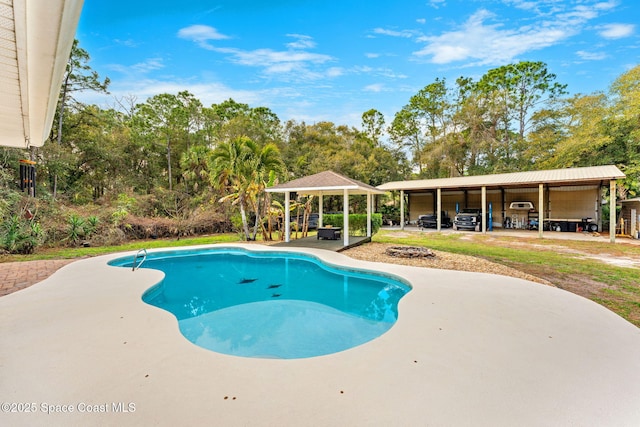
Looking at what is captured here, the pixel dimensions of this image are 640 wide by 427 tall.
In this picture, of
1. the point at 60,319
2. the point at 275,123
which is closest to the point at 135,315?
the point at 60,319

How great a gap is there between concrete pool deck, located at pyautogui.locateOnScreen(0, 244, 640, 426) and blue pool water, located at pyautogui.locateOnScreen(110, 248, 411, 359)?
73 cm

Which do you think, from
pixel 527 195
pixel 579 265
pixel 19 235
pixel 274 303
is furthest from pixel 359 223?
pixel 527 195

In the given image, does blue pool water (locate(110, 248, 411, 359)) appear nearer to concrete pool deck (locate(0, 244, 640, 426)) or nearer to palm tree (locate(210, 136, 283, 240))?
concrete pool deck (locate(0, 244, 640, 426))

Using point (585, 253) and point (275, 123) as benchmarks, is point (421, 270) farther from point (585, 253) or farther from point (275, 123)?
point (275, 123)

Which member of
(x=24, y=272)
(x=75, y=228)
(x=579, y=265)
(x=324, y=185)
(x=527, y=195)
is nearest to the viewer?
(x=24, y=272)

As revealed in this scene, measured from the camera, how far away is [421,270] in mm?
7156

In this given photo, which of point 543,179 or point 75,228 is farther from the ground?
point 543,179

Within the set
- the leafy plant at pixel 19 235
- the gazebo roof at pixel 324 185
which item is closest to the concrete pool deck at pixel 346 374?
the gazebo roof at pixel 324 185

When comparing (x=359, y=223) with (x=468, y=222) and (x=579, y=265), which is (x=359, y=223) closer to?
(x=468, y=222)

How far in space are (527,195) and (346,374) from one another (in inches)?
874

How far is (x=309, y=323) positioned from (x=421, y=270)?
3.57m

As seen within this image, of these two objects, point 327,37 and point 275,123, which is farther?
point 275,123

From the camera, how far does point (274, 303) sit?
6008mm

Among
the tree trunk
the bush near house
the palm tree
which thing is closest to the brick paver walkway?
the tree trunk
